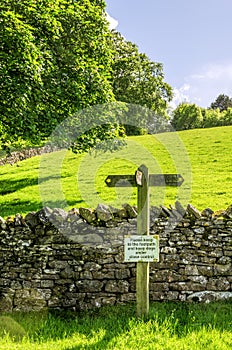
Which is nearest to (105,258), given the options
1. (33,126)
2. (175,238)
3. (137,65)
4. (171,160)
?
(175,238)

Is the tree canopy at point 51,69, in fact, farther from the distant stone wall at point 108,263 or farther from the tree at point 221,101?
the tree at point 221,101

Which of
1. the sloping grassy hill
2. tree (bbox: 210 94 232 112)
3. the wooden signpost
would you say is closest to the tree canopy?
the sloping grassy hill

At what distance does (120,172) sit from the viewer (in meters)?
20.5

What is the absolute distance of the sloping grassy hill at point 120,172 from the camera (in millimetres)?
14289

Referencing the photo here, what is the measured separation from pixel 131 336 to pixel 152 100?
3978cm

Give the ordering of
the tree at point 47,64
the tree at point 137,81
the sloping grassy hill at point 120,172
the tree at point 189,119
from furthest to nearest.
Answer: the tree at point 189,119 < the tree at point 137,81 < the sloping grassy hill at point 120,172 < the tree at point 47,64

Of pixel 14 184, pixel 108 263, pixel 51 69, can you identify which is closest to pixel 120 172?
pixel 14 184

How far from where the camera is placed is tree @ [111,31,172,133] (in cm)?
3929

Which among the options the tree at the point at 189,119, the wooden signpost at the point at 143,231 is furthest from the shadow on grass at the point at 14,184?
the tree at the point at 189,119

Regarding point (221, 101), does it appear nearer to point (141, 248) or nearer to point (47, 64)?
point (47, 64)

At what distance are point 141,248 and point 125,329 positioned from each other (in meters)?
1.29

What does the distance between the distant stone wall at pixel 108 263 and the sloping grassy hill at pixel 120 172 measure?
4.97 metres

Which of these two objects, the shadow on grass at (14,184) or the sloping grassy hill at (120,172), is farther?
the shadow on grass at (14,184)

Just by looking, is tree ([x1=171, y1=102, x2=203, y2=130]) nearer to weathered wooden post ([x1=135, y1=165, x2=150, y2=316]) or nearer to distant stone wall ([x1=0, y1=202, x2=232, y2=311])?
distant stone wall ([x1=0, y1=202, x2=232, y2=311])
